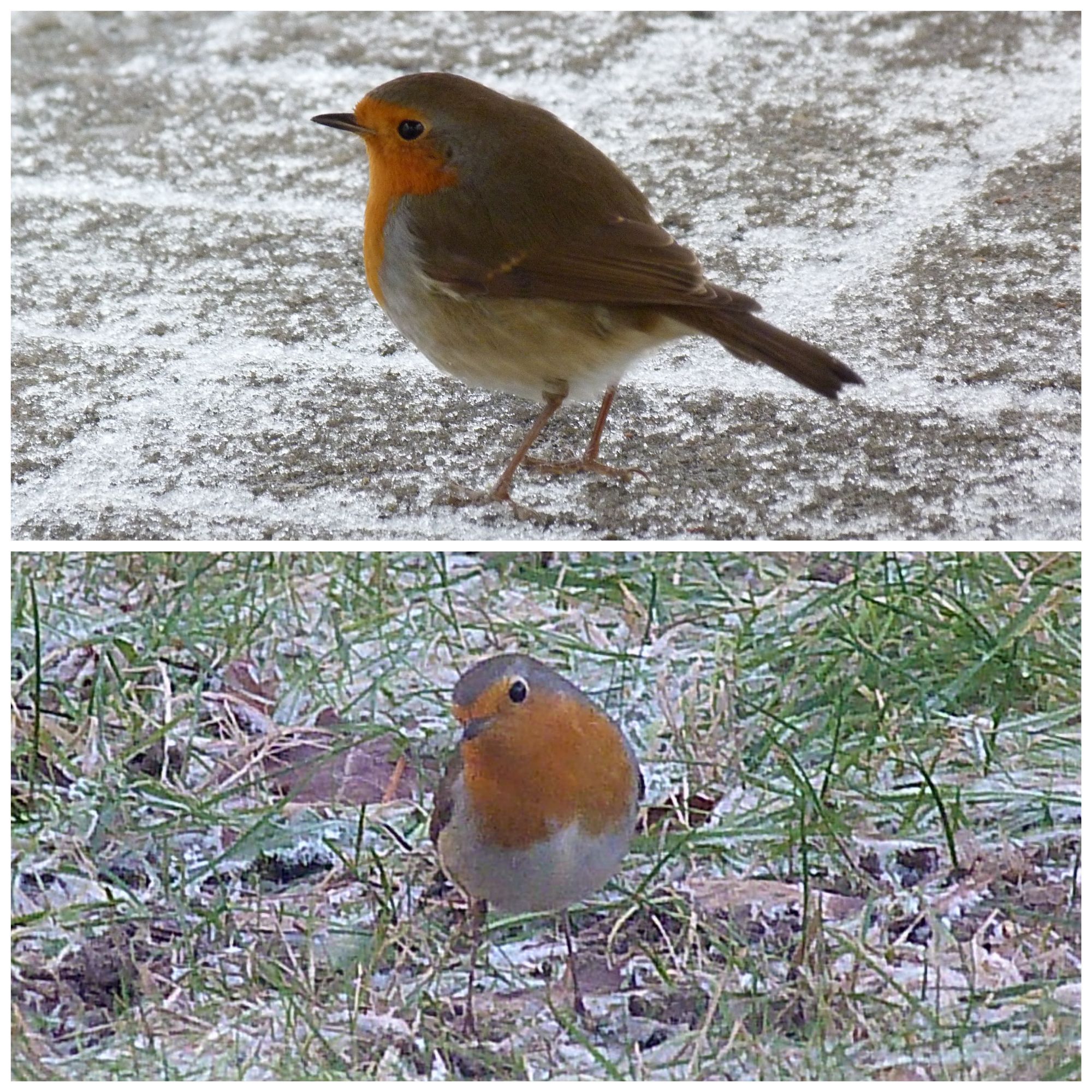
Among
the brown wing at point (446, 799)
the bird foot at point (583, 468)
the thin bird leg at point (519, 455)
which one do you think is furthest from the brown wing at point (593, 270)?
the brown wing at point (446, 799)

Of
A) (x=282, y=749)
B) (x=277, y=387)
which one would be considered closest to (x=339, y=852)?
(x=282, y=749)

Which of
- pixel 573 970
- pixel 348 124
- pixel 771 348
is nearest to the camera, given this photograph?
pixel 771 348

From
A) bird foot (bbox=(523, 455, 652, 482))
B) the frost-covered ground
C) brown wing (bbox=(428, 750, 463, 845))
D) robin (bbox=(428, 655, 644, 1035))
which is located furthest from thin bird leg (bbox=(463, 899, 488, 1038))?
bird foot (bbox=(523, 455, 652, 482))

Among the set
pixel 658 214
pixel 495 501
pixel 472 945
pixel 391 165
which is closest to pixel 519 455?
pixel 495 501

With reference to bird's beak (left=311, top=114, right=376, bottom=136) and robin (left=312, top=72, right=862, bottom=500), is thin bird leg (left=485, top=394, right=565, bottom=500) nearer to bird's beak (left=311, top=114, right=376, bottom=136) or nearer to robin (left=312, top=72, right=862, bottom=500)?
robin (left=312, top=72, right=862, bottom=500)

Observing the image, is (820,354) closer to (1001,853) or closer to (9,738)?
(1001,853)

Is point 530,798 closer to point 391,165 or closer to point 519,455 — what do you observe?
point 519,455
